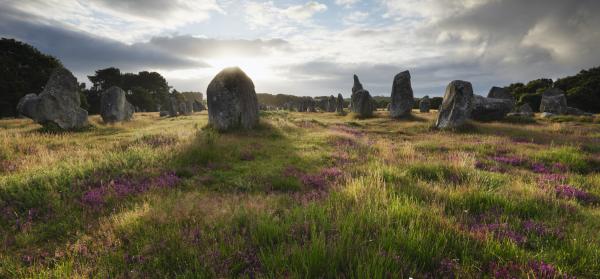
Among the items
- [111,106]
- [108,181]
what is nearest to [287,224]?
[108,181]

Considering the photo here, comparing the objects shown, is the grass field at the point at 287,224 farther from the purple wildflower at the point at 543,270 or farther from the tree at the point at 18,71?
the tree at the point at 18,71

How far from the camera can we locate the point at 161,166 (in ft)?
28.9

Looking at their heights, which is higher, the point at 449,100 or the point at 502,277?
the point at 449,100

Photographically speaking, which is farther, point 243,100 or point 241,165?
point 243,100

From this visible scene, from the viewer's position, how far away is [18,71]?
1598 inches

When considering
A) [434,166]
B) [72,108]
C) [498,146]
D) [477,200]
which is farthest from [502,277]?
[72,108]

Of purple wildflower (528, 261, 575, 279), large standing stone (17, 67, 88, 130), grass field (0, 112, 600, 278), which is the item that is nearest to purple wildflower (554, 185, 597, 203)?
grass field (0, 112, 600, 278)

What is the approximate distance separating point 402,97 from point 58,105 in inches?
1253

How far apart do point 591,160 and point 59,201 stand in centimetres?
1546

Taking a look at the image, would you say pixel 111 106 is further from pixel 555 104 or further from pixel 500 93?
pixel 555 104

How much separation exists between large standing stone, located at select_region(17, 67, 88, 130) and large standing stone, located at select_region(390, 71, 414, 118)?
30201 mm

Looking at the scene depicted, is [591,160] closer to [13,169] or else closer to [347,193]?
[347,193]

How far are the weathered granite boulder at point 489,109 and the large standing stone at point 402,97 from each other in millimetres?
7088

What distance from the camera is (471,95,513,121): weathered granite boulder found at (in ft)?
88.8
